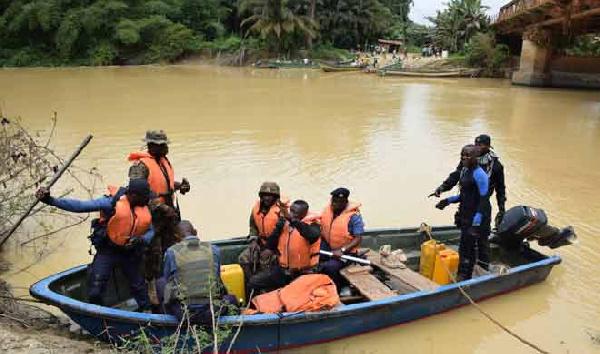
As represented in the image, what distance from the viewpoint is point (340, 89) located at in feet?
83.1


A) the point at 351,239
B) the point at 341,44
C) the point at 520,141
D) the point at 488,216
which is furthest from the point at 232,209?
the point at 341,44

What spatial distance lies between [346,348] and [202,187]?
517 cm

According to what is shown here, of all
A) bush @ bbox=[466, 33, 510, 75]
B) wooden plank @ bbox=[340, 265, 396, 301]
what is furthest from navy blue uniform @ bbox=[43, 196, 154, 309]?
bush @ bbox=[466, 33, 510, 75]

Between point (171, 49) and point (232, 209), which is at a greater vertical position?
point (171, 49)

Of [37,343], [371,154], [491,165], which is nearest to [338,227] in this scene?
[491,165]

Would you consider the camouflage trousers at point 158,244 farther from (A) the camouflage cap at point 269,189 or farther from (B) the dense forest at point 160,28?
(B) the dense forest at point 160,28

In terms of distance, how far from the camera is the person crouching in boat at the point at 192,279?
3.72 meters

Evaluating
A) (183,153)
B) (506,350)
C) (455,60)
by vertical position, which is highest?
(455,60)

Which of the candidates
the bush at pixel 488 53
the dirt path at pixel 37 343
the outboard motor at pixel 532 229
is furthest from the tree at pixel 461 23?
the dirt path at pixel 37 343

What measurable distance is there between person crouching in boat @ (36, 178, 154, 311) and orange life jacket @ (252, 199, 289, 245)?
1.06m

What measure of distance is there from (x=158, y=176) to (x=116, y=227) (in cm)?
85

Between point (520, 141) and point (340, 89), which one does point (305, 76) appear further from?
point (520, 141)

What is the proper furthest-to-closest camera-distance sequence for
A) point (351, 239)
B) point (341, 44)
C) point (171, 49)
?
point (341, 44) → point (171, 49) → point (351, 239)

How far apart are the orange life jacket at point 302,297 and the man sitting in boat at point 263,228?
44 centimetres
